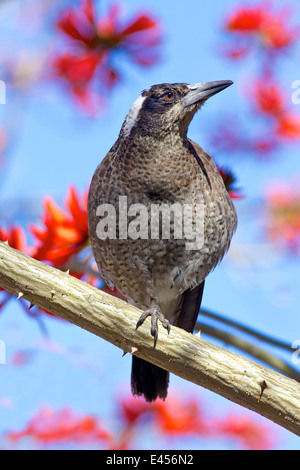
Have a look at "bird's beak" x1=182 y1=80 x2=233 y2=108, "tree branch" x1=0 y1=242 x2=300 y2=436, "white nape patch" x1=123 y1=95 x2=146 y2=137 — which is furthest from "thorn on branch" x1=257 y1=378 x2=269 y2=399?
"white nape patch" x1=123 y1=95 x2=146 y2=137

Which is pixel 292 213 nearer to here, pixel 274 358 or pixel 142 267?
pixel 142 267

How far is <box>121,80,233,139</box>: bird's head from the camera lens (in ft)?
8.95

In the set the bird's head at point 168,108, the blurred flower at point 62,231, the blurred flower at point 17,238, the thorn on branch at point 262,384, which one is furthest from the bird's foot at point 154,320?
the bird's head at point 168,108

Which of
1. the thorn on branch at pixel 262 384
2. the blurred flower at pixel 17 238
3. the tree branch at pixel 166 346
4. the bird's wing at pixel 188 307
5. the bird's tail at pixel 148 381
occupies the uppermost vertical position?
the bird's wing at pixel 188 307

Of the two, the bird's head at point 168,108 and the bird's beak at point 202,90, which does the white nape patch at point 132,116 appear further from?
the bird's beak at point 202,90

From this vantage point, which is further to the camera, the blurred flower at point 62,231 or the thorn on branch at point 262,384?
the blurred flower at point 62,231

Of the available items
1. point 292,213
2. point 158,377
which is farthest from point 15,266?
point 292,213

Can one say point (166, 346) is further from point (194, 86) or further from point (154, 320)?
point (194, 86)

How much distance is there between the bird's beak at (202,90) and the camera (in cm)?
262

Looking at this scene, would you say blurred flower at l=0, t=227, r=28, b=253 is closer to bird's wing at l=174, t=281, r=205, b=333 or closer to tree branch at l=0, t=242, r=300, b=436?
tree branch at l=0, t=242, r=300, b=436

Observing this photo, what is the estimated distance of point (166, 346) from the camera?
2061mm

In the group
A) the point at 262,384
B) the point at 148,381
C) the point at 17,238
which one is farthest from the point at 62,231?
the point at 262,384

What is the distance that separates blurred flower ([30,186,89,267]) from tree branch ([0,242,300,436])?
0.47 meters

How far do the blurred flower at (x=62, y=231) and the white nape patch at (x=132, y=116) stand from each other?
1.15 feet
